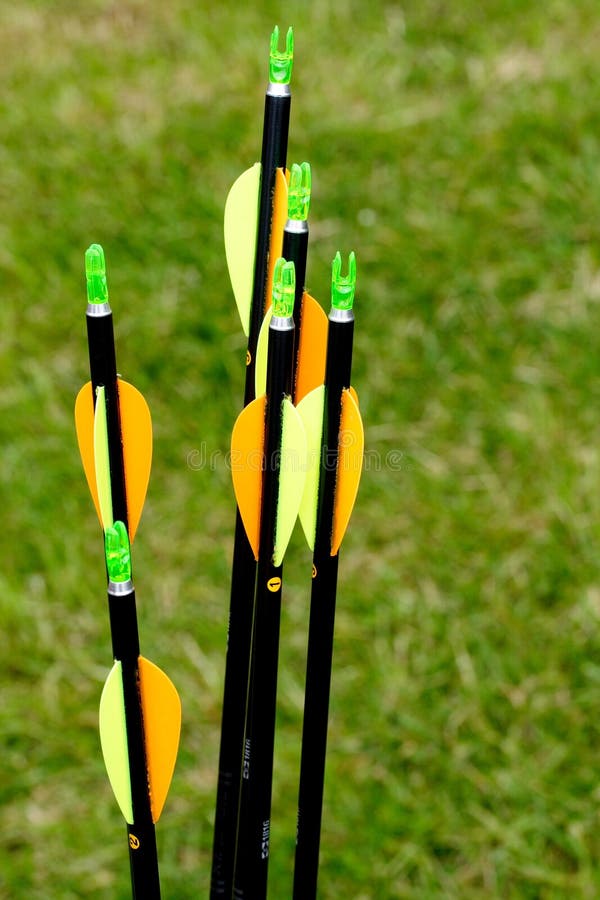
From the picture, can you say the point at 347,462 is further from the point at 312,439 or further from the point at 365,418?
the point at 365,418

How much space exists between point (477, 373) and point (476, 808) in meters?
0.79

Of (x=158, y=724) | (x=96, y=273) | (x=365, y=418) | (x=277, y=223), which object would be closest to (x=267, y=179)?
(x=277, y=223)

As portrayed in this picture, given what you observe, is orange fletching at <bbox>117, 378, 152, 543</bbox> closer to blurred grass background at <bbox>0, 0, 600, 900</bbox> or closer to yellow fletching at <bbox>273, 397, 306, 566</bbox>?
yellow fletching at <bbox>273, 397, 306, 566</bbox>

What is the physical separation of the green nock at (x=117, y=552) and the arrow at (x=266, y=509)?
0.30 ft

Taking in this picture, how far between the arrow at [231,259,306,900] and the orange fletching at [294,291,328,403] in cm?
7

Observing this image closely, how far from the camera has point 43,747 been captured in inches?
64.2

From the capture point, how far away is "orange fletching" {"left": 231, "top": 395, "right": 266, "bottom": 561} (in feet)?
2.40

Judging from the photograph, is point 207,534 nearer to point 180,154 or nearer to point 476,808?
point 476,808

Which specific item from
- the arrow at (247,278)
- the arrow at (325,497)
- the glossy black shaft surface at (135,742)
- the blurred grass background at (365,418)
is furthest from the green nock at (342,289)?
the blurred grass background at (365,418)

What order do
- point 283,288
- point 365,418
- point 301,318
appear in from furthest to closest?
point 365,418 < point 301,318 < point 283,288

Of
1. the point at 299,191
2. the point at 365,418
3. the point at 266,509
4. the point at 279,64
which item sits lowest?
the point at 266,509

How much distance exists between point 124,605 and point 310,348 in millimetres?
216

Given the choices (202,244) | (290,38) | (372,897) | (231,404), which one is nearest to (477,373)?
(231,404)

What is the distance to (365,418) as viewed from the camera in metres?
1.97
